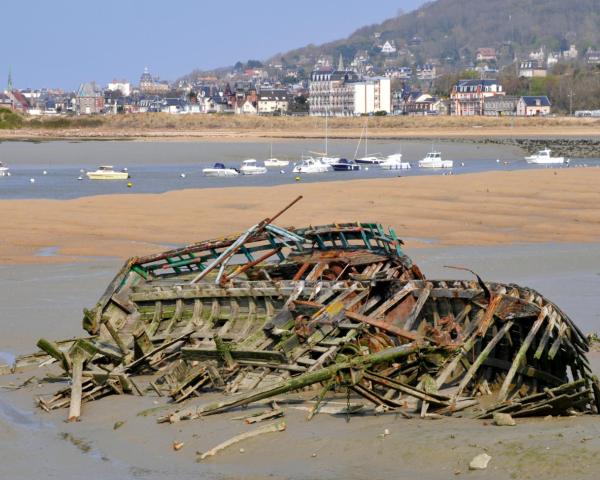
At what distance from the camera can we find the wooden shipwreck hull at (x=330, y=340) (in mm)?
12984

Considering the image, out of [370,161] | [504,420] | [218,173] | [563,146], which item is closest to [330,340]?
[504,420]

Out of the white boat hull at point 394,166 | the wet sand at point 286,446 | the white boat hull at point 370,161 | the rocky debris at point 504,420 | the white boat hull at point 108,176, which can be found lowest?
the white boat hull at point 370,161

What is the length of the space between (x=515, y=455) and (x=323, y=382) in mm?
3505

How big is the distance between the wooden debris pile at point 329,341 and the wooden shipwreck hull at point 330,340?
0.07 feet

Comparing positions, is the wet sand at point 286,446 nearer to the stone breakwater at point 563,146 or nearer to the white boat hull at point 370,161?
the white boat hull at point 370,161

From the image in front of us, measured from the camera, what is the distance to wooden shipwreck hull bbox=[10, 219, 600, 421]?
1298 cm

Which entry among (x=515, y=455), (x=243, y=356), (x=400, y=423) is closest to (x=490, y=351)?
(x=400, y=423)

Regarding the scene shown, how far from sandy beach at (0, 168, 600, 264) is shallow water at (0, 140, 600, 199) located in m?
9.73

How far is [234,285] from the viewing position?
56.2ft

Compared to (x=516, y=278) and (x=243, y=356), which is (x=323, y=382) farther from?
(x=516, y=278)

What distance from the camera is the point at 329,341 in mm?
14531

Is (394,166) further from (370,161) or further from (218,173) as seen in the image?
(218,173)

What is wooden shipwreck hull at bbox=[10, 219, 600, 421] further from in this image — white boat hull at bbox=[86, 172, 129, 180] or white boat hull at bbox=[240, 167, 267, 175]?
white boat hull at bbox=[240, 167, 267, 175]

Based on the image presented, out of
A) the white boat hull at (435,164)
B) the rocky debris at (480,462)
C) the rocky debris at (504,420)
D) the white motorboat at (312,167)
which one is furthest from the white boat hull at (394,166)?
the rocky debris at (480,462)
